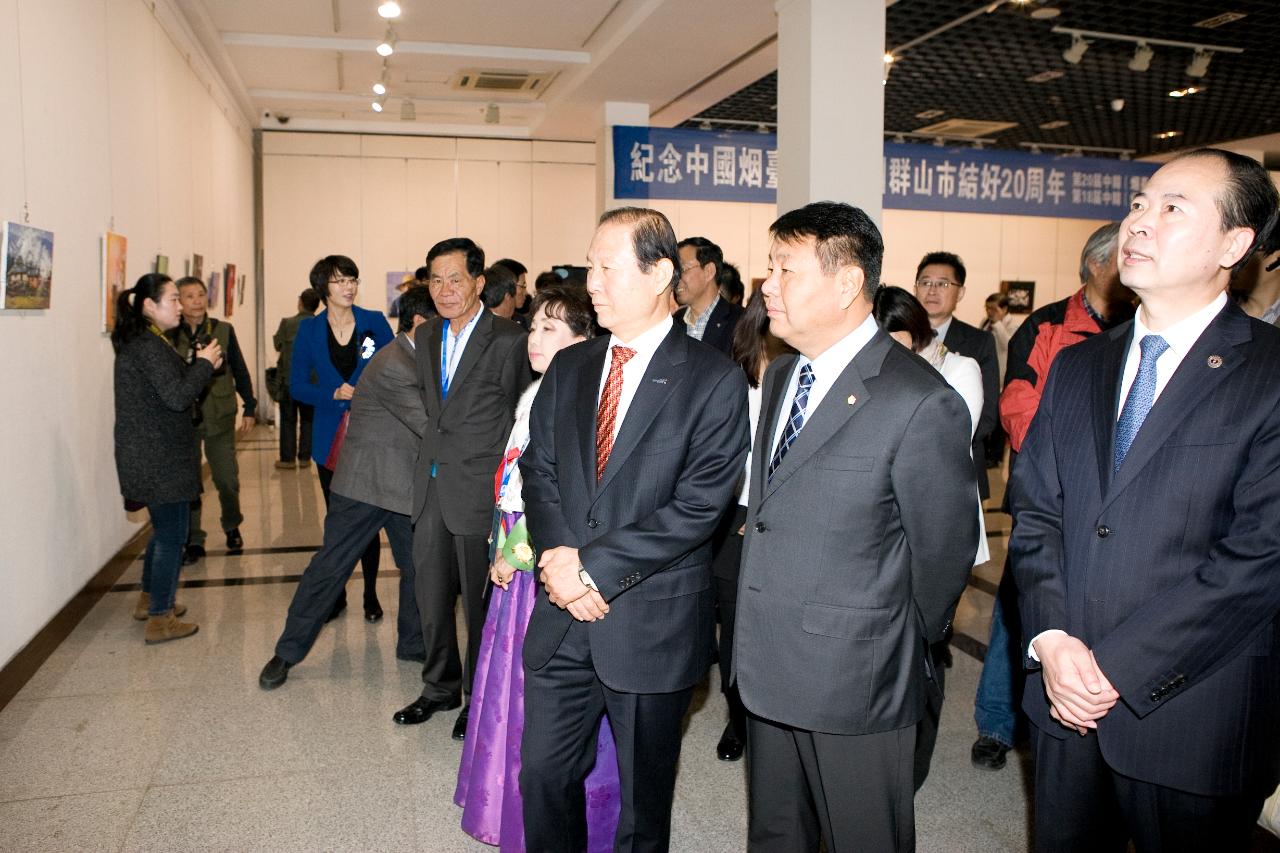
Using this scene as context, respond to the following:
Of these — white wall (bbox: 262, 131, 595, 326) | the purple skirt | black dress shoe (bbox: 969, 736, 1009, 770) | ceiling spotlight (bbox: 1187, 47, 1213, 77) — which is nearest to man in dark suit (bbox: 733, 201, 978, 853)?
the purple skirt

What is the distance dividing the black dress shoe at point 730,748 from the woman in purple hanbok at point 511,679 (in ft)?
2.78

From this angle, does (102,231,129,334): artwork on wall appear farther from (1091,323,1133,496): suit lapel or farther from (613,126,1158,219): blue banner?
(1091,323,1133,496): suit lapel

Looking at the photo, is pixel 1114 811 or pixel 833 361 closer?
pixel 1114 811

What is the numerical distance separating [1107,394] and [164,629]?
4261 mm

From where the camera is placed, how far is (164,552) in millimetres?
4367

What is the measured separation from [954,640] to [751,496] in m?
2.92

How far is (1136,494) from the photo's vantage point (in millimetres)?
1648

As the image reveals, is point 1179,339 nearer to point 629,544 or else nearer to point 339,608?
point 629,544

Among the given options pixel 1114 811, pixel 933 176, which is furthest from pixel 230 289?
pixel 1114 811

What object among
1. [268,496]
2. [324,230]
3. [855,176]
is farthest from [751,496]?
[324,230]

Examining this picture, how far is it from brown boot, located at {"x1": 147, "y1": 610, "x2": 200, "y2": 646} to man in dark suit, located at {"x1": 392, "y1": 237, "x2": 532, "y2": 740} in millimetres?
1538

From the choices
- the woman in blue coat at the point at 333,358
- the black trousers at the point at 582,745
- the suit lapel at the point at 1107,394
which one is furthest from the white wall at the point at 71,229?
the suit lapel at the point at 1107,394

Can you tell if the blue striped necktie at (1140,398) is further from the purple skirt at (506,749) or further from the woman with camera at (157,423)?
the woman with camera at (157,423)

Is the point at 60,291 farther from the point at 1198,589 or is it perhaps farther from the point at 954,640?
the point at 1198,589
